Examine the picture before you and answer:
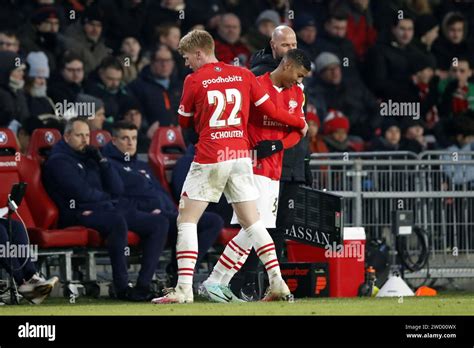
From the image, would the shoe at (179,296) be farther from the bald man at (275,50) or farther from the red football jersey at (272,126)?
the bald man at (275,50)

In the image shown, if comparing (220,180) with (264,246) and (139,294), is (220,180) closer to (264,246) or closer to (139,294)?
(264,246)

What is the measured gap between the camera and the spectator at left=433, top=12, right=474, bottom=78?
24.1 meters

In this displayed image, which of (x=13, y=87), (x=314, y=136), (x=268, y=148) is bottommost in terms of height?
(x=268, y=148)

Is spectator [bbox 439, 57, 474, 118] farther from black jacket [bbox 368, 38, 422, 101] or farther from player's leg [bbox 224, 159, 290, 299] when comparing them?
player's leg [bbox 224, 159, 290, 299]

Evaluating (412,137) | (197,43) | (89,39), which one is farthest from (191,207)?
(412,137)

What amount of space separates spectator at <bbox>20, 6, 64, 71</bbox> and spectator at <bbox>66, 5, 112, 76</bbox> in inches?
6.5

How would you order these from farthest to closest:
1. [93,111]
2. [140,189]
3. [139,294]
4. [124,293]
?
1. [93,111]
2. [140,189]
3. [124,293]
4. [139,294]

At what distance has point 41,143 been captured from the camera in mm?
16375

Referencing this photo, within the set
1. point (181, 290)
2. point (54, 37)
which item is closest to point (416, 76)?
point (54, 37)

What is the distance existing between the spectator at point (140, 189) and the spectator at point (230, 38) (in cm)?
457

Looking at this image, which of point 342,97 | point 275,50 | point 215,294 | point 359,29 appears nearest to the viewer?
point 215,294

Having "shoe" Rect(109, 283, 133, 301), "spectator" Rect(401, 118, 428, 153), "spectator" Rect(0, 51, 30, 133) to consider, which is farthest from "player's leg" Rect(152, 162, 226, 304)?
"spectator" Rect(401, 118, 428, 153)

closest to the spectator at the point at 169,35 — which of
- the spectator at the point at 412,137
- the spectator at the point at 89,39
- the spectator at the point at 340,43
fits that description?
the spectator at the point at 89,39

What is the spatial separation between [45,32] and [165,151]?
103 inches
